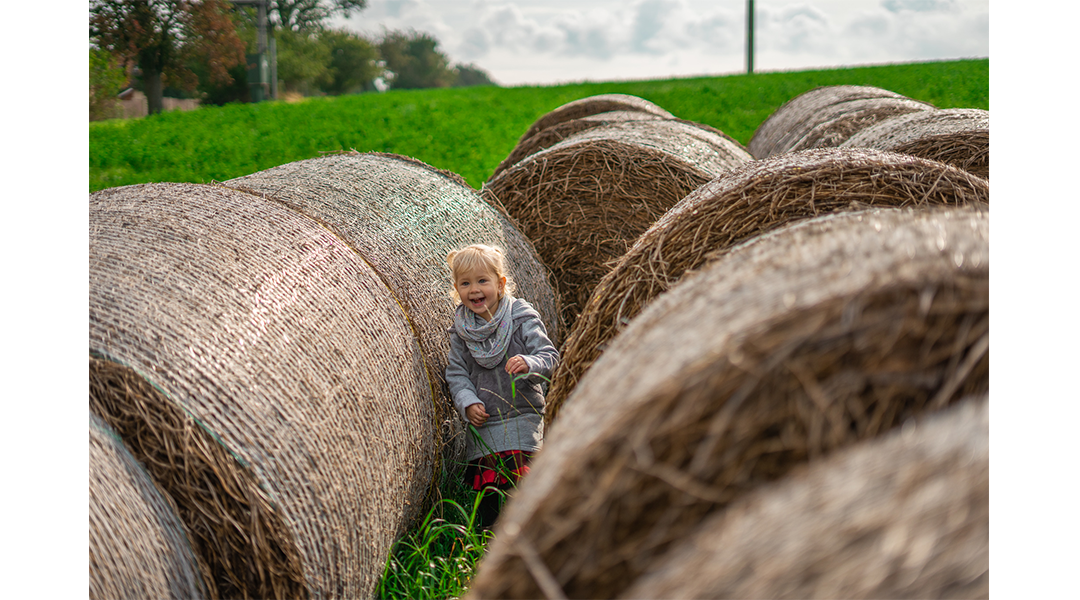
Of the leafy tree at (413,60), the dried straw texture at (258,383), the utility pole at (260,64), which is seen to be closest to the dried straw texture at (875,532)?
the dried straw texture at (258,383)

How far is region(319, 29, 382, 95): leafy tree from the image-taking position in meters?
30.7

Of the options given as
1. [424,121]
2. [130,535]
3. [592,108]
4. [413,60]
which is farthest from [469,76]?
[130,535]

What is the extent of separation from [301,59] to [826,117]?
20.9 meters

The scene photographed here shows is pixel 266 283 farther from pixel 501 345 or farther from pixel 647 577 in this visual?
pixel 647 577

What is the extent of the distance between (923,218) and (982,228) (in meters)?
0.13

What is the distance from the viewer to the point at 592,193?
4.59 m

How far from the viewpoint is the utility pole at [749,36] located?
2014 cm

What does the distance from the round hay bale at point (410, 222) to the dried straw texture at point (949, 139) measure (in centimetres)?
208

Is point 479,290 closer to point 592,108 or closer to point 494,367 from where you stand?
point 494,367

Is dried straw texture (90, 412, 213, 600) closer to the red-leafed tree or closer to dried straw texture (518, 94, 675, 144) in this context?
the red-leafed tree

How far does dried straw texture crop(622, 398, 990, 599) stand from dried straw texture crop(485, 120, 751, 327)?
3.60 metres

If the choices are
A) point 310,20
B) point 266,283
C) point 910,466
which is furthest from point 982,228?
point 310,20

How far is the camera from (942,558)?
0.92 m

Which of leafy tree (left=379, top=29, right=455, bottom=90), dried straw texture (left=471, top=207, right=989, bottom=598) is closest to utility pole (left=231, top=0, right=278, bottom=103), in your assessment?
dried straw texture (left=471, top=207, right=989, bottom=598)
